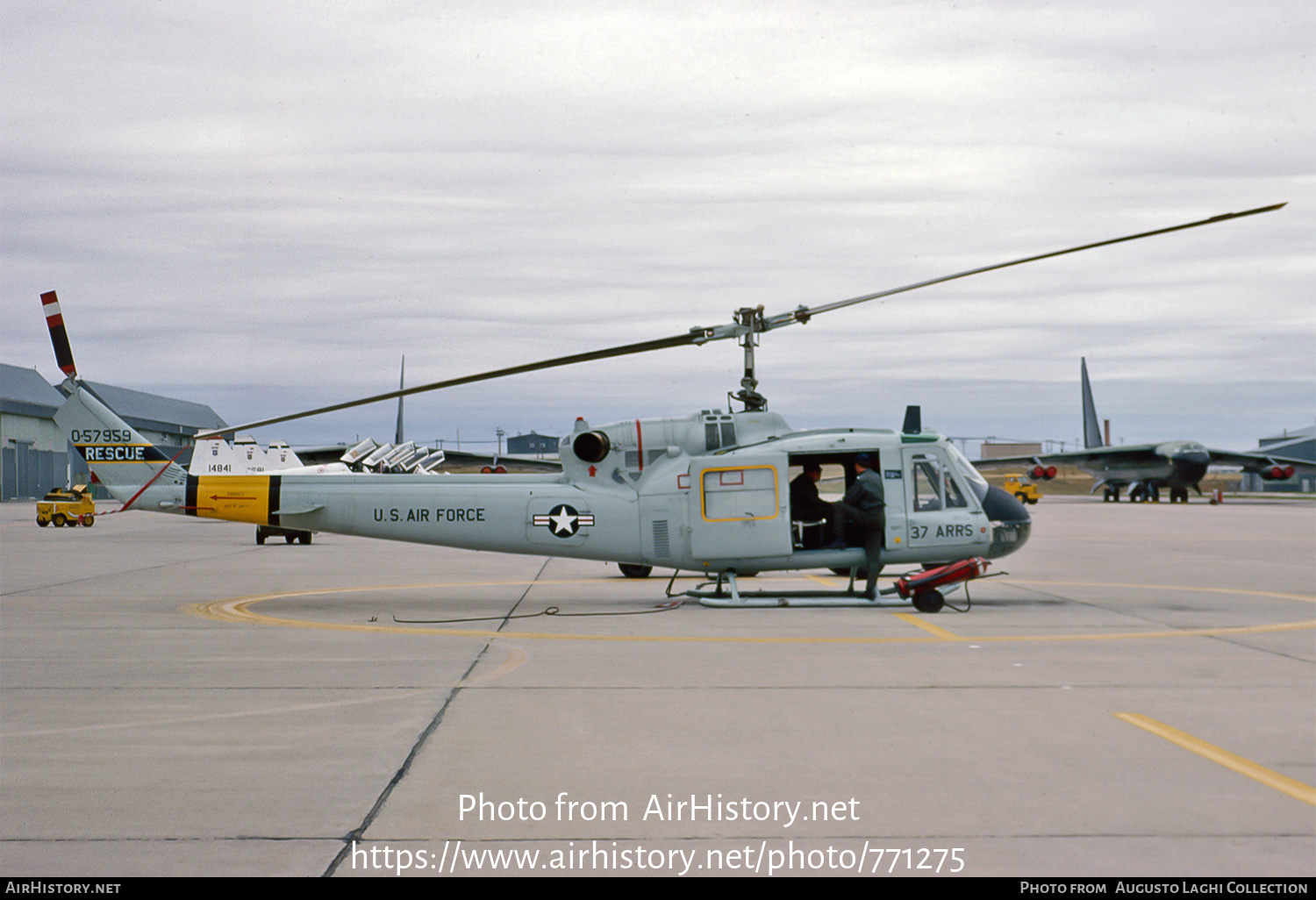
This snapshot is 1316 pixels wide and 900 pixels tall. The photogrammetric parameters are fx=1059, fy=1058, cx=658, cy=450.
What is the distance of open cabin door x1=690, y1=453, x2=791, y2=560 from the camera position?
13.3 meters

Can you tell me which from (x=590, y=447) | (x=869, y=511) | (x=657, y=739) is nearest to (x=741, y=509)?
(x=869, y=511)

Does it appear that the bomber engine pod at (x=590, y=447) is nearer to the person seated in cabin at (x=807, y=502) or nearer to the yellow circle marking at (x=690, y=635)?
the person seated in cabin at (x=807, y=502)

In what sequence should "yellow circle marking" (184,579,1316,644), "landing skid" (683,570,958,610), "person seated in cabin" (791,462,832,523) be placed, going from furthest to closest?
"person seated in cabin" (791,462,832,523)
"landing skid" (683,570,958,610)
"yellow circle marking" (184,579,1316,644)

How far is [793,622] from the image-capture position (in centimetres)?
1187

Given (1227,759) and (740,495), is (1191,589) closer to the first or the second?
(740,495)

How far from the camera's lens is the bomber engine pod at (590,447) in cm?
1361

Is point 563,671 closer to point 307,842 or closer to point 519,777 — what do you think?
point 519,777

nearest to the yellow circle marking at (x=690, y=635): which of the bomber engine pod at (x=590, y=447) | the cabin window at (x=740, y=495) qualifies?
the cabin window at (x=740, y=495)

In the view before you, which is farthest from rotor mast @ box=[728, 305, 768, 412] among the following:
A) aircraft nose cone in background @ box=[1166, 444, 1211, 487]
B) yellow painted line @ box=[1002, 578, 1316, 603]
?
aircraft nose cone in background @ box=[1166, 444, 1211, 487]

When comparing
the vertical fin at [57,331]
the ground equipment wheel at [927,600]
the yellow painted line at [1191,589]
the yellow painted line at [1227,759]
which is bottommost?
the yellow painted line at [1191,589]

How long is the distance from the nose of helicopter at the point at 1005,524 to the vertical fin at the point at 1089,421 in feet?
229

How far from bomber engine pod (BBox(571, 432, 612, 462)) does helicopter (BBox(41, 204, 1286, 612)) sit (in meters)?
0.02

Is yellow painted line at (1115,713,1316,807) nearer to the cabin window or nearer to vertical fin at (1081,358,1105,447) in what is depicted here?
the cabin window

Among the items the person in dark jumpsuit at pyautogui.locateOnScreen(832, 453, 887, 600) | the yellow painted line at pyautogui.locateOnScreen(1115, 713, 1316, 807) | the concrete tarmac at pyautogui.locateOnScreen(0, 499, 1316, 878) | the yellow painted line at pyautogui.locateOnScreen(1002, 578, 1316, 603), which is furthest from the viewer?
the yellow painted line at pyautogui.locateOnScreen(1002, 578, 1316, 603)
